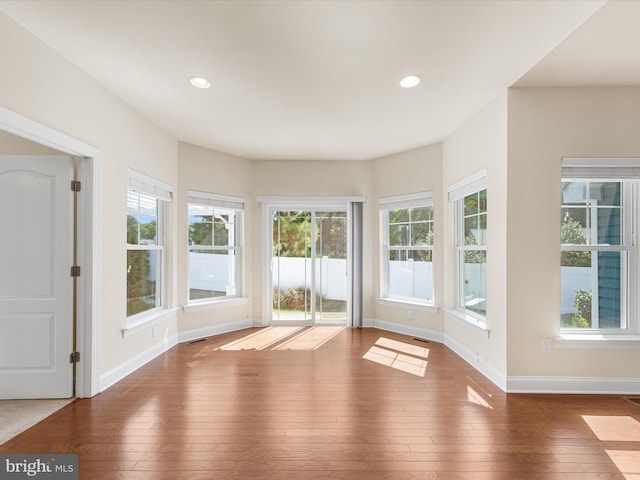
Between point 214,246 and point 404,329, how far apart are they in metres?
3.06

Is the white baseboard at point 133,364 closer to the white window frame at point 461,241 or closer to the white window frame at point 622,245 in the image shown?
the white window frame at point 461,241

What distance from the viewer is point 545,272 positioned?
3.50 m

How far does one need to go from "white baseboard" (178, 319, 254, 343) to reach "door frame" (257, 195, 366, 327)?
13.3 inches

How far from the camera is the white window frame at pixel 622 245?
3471mm

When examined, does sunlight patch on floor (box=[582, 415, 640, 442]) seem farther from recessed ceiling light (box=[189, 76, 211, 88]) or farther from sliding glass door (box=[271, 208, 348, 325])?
recessed ceiling light (box=[189, 76, 211, 88])

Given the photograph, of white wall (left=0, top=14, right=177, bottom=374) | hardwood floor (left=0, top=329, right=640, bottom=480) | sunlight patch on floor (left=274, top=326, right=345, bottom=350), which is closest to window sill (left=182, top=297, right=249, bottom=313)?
white wall (left=0, top=14, right=177, bottom=374)

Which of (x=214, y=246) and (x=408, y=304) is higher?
(x=214, y=246)

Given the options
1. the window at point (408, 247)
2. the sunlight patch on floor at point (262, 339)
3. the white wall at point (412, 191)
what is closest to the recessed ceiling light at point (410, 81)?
the white wall at point (412, 191)

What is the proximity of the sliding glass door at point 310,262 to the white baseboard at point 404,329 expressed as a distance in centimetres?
44

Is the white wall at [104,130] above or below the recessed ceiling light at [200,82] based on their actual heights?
below

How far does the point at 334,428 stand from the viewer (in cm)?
278

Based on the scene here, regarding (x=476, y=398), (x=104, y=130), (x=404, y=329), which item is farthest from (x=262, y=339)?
(x=104, y=130)

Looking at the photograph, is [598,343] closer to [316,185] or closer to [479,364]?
[479,364]

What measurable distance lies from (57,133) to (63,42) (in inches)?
25.4
